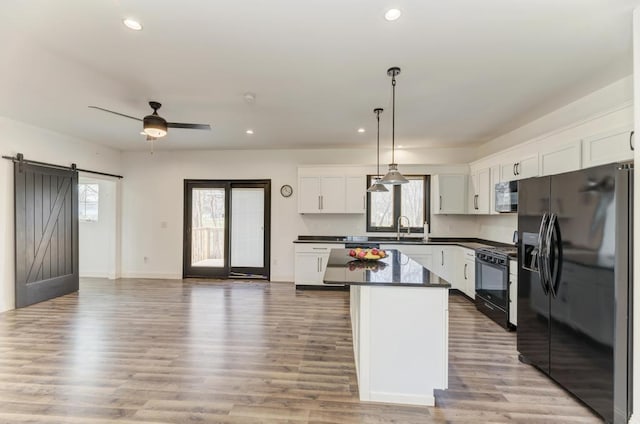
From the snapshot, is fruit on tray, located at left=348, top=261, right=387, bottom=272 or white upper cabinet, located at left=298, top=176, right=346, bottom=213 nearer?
fruit on tray, located at left=348, top=261, right=387, bottom=272

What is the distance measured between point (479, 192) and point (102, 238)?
733 centimetres

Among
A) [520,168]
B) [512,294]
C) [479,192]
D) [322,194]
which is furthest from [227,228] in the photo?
[520,168]

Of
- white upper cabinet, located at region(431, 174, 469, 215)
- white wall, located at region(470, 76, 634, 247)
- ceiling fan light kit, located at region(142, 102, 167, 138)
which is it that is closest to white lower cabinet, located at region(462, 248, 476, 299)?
white wall, located at region(470, 76, 634, 247)

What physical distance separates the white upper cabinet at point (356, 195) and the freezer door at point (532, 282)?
3.04m

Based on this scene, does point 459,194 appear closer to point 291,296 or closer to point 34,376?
point 291,296

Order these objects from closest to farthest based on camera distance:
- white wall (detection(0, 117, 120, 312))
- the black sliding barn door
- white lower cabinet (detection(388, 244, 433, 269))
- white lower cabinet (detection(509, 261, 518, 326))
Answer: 1. white lower cabinet (detection(509, 261, 518, 326))
2. white wall (detection(0, 117, 120, 312))
3. the black sliding barn door
4. white lower cabinet (detection(388, 244, 433, 269))

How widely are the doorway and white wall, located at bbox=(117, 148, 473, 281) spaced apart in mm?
152

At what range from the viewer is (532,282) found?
107 inches

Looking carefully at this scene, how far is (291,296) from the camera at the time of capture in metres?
5.06

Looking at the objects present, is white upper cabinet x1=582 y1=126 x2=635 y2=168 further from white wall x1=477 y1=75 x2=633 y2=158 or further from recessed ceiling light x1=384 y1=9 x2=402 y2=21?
recessed ceiling light x1=384 y1=9 x2=402 y2=21

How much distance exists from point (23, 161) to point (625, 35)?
6798 mm

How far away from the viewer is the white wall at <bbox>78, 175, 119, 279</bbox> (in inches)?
248

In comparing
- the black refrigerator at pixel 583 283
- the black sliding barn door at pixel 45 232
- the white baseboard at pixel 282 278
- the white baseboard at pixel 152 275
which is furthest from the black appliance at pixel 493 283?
the black sliding barn door at pixel 45 232

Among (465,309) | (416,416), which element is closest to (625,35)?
(416,416)
